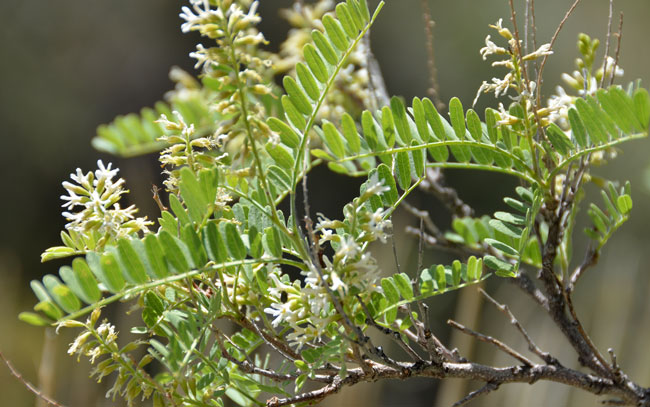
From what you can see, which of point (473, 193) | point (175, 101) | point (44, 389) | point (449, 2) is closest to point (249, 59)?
point (175, 101)

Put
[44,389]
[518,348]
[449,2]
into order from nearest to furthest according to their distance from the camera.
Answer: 1. [44,389]
2. [518,348]
3. [449,2]

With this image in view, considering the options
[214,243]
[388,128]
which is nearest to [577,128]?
[388,128]

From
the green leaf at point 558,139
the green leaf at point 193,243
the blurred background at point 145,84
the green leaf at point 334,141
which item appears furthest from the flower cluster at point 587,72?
the blurred background at point 145,84

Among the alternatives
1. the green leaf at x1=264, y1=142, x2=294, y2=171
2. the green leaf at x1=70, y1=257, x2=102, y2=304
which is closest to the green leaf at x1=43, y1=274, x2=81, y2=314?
the green leaf at x1=70, y1=257, x2=102, y2=304

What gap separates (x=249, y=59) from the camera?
31 cm

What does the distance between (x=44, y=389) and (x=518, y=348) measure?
1018 millimetres

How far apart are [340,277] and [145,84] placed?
2245mm

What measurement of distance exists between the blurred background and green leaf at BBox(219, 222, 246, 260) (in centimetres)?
134

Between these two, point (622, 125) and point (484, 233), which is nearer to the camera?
point (622, 125)

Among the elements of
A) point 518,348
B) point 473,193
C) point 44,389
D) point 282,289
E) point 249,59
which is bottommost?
point 518,348

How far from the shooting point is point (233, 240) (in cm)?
31

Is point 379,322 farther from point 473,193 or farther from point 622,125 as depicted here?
point 473,193

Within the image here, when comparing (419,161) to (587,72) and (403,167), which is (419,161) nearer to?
(403,167)

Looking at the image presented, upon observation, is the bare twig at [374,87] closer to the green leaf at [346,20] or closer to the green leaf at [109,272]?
the green leaf at [346,20]
